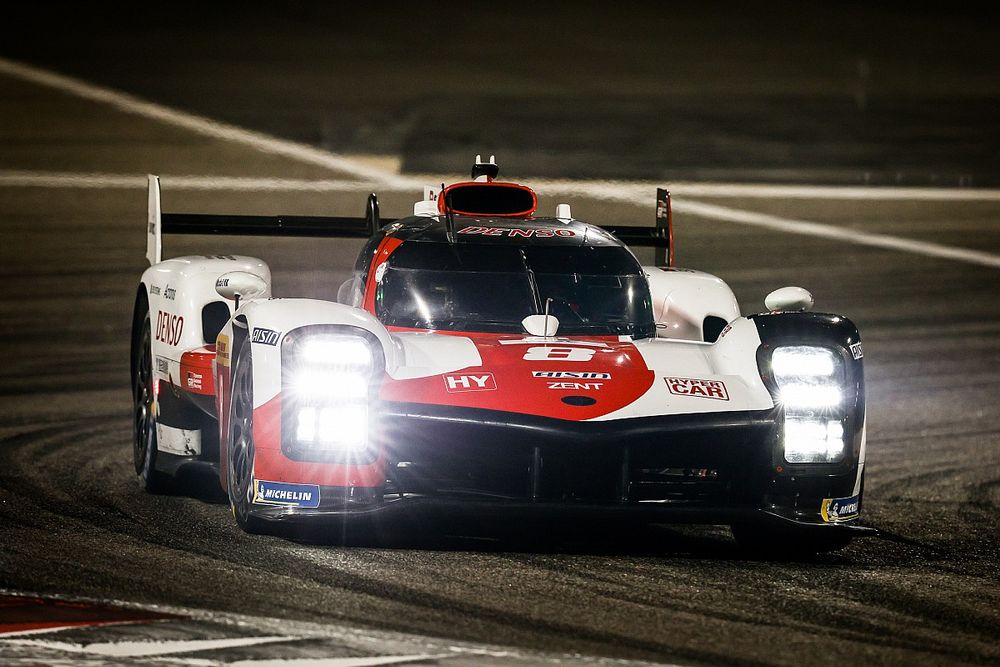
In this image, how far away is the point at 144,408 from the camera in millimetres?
10211

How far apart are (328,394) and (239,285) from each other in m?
1.75

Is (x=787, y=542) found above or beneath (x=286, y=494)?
beneath

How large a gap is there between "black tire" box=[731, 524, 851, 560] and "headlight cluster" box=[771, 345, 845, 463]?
1.11 feet

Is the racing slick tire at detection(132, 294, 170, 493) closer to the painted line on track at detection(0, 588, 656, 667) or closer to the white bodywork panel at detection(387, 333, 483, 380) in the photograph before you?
the white bodywork panel at detection(387, 333, 483, 380)

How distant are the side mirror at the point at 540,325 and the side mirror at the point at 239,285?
1370 millimetres

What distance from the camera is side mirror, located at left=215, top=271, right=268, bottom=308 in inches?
365

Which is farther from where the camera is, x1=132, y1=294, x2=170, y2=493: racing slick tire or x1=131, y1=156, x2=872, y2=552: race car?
x1=132, y1=294, x2=170, y2=493: racing slick tire

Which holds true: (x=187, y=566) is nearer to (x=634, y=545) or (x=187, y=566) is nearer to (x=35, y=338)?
(x=634, y=545)

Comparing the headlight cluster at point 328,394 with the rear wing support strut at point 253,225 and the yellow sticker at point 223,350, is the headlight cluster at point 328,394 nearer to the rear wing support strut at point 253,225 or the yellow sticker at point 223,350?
the yellow sticker at point 223,350

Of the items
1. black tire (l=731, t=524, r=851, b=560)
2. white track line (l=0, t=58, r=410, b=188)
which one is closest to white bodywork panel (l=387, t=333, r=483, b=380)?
black tire (l=731, t=524, r=851, b=560)

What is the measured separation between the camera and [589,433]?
7.59m

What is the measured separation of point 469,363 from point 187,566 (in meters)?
1.50

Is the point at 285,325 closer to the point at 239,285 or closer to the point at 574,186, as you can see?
the point at 239,285

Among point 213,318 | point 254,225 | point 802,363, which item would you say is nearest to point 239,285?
point 213,318
